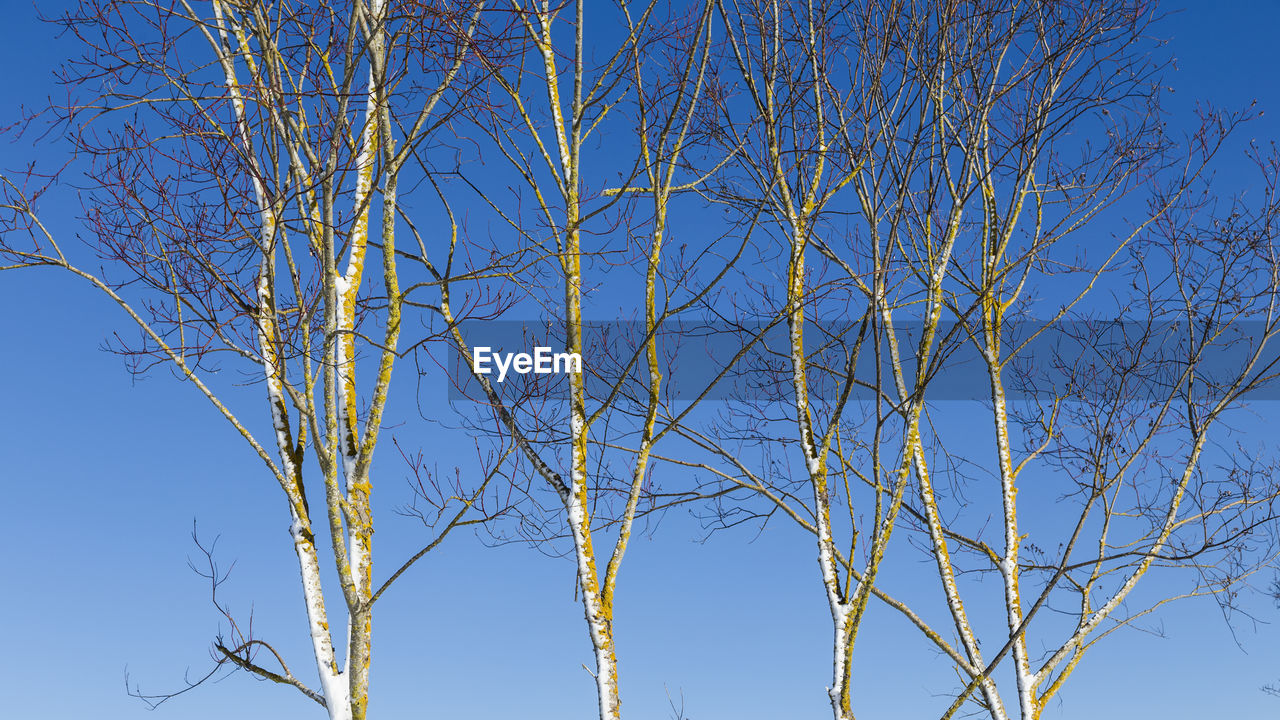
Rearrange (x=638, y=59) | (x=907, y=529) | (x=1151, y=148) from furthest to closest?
1. (x=1151, y=148)
2. (x=907, y=529)
3. (x=638, y=59)

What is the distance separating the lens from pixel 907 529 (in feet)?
22.0

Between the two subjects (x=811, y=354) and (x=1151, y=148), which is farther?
(x=1151, y=148)

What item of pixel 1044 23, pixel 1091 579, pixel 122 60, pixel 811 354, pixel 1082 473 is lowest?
pixel 1091 579

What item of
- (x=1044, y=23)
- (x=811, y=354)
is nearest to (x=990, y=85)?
(x=1044, y=23)

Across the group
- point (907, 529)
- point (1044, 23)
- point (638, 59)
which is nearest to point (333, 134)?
point (638, 59)

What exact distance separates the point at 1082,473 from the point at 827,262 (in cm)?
249

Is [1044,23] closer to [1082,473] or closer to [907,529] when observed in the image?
[1082,473]

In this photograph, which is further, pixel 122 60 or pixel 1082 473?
pixel 1082 473

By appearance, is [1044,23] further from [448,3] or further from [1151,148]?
[448,3]

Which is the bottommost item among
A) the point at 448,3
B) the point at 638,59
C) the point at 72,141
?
the point at 72,141

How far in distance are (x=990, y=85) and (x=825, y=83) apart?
123 cm

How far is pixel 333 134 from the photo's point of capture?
4.83m

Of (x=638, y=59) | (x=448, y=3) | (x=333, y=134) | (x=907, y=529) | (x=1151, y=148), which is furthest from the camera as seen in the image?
(x=1151, y=148)

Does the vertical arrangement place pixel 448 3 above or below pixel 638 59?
below
